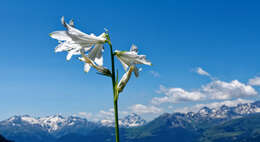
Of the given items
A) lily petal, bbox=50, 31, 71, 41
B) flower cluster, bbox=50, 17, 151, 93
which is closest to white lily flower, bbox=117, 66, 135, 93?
Result: flower cluster, bbox=50, 17, 151, 93

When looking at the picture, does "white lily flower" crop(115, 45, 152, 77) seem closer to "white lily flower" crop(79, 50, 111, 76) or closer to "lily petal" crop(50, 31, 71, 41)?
"white lily flower" crop(79, 50, 111, 76)

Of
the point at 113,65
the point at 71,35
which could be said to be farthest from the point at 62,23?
the point at 113,65

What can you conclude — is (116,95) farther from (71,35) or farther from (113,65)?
(71,35)

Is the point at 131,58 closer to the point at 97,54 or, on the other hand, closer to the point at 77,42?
the point at 97,54

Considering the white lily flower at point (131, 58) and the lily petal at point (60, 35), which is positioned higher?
the lily petal at point (60, 35)

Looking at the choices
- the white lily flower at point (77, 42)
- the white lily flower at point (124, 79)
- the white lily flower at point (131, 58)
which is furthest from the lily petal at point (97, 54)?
the white lily flower at point (124, 79)

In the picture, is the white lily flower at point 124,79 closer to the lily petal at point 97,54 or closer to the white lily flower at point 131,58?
the white lily flower at point 131,58

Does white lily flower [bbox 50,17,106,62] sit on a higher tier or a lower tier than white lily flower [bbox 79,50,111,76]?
higher

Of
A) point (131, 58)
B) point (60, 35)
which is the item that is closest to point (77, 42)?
point (60, 35)
